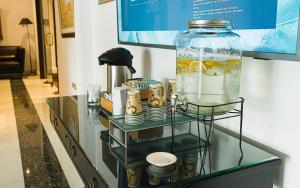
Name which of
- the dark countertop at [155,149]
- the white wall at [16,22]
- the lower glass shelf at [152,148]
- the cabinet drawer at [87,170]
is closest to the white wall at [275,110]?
the dark countertop at [155,149]

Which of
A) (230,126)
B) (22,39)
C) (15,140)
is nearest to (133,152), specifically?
(230,126)

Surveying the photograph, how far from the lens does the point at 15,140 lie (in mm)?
3232

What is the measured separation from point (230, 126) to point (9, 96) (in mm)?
5288

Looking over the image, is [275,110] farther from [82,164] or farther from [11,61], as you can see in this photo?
[11,61]

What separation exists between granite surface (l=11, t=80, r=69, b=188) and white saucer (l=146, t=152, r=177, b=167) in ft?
5.33

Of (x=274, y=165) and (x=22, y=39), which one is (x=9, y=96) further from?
(x=274, y=165)

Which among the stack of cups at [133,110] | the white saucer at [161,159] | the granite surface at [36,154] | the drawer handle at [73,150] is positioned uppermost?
the stack of cups at [133,110]

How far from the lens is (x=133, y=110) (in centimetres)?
111

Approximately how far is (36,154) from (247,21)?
253 cm

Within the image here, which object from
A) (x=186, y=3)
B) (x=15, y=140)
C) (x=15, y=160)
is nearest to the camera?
(x=186, y=3)

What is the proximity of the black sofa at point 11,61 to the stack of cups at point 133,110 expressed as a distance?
7.29m

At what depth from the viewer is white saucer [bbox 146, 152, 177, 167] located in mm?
877

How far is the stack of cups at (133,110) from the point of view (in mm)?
1079

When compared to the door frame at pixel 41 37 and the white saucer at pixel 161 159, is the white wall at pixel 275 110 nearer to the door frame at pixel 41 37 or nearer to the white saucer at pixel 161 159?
the white saucer at pixel 161 159
